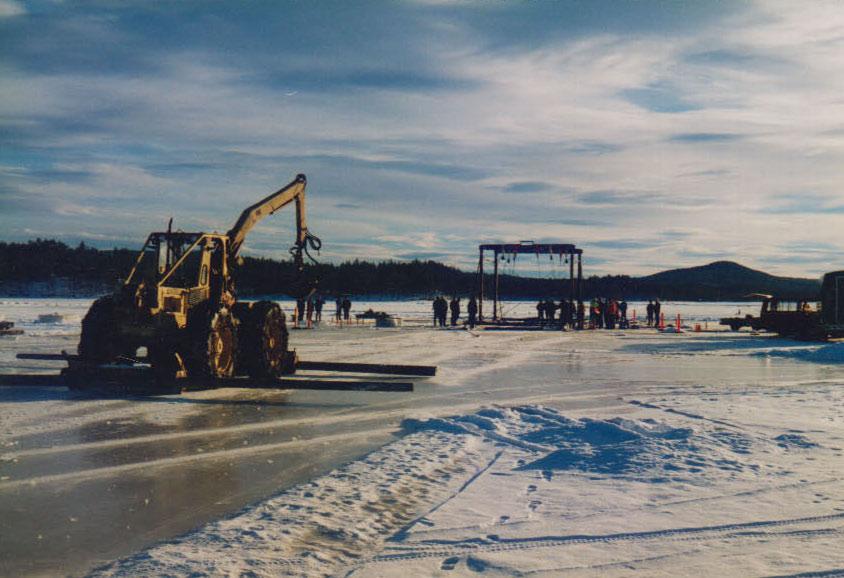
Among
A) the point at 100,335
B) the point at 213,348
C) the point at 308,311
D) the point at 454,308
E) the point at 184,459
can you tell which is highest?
the point at 454,308

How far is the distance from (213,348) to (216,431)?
12.2ft

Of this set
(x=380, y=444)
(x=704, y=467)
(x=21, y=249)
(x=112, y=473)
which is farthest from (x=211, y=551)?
(x=21, y=249)

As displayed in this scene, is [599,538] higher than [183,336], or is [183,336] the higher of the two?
[183,336]

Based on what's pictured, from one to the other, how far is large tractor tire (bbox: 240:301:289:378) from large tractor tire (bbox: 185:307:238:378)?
415 mm

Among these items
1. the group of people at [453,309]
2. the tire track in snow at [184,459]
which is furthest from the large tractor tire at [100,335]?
the group of people at [453,309]

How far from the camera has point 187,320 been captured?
1398 centimetres

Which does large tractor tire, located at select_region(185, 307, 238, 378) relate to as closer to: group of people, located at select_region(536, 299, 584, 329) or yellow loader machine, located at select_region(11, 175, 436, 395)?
yellow loader machine, located at select_region(11, 175, 436, 395)

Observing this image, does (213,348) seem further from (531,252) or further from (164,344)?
(531,252)

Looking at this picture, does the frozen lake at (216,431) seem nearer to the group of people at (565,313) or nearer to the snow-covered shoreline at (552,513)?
the snow-covered shoreline at (552,513)

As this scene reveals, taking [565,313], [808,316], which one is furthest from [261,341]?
[565,313]

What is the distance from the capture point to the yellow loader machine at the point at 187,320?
43.8 feet

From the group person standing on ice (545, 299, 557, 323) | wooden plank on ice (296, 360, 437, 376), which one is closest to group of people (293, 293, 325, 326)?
person standing on ice (545, 299, 557, 323)

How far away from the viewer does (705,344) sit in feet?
93.5

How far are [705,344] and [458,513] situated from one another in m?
24.5
